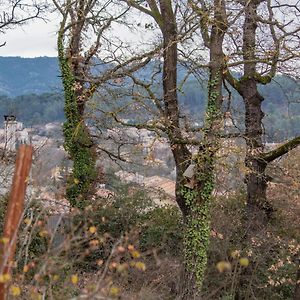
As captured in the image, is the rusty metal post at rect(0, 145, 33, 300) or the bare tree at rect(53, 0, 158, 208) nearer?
the rusty metal post at rect(0, 145, 33, 300)

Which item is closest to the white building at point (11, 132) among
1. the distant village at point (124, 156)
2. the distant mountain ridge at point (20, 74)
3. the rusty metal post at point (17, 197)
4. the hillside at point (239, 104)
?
the distant village at point (124, 156)

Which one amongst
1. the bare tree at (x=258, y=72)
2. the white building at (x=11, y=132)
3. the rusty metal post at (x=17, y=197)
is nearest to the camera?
the rusty metal post at (x=17, y=197)

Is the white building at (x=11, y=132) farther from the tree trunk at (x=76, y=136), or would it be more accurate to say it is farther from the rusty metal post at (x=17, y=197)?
the rusty metal post at (x=17, y=197)

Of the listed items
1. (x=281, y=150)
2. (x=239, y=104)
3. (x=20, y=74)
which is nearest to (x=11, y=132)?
(x=239, y=104)

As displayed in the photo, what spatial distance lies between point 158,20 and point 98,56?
11.6 ft

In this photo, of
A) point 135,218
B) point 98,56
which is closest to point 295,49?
point 98,56

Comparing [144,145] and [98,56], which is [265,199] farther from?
[98,56]

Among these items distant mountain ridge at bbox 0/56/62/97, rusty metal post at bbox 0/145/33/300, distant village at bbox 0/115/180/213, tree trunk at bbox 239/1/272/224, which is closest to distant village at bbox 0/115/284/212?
distant village at bbox 0/115/180/213

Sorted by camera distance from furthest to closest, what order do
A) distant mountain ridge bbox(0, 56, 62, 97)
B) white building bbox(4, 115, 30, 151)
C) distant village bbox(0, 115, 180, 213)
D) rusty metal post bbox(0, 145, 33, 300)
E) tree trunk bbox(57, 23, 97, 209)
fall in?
distant mountain ridge bbox(0, 56, 62, 97)
white building bbox(4, 115, 30, 151)
tree trunk bbox(57, 23, 97, 209)
distant village bbox(0, 115, 180, 213)
rusty metal post bbox(0, 145, 33, 300)

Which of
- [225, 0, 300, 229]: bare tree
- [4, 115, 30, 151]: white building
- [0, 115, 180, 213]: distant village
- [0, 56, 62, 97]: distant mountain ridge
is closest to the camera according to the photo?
[225, 0, 300, 229]: bare tree

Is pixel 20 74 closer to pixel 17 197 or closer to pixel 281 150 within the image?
pixel 281 150

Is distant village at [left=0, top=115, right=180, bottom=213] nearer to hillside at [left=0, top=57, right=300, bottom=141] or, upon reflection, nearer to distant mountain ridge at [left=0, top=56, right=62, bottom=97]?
hillside at [left=0, top=57, right=300, bottom=141]

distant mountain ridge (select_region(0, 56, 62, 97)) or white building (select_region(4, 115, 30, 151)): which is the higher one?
distant mountain ridge (select_region(0, 56, 62, 97))

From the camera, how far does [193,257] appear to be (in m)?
12.1
